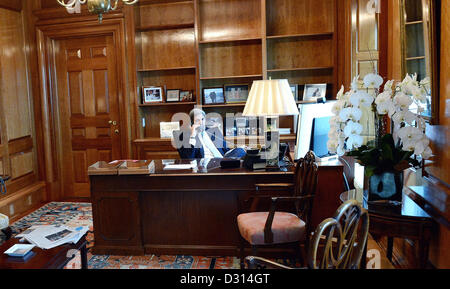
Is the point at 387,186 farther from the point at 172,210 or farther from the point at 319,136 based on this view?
the point at 172,210

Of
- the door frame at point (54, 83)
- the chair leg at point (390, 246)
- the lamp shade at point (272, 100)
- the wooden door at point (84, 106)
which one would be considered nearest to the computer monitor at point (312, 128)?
the lamp shade at point (272, 100)

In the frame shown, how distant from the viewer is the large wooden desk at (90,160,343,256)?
3102mm

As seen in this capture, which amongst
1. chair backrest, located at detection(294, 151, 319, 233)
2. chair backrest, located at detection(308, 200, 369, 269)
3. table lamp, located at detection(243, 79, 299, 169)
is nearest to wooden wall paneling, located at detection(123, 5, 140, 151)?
table lamp, located at detection(243, 79, 299, 169)

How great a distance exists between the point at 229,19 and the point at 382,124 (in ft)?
11.2

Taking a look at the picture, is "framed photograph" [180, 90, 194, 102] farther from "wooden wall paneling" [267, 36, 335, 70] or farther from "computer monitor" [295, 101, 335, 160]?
"computer monitor" [295, 101, 335, 160]

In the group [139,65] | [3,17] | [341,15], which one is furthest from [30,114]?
[341,15]

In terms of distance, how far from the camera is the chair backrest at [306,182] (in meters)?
2.54

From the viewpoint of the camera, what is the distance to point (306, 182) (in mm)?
2643

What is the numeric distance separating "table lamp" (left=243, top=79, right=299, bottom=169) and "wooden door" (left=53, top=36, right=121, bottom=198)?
2734 millimetres

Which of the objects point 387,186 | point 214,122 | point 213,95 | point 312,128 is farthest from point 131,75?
point 387,186

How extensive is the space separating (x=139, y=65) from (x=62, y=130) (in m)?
1.47

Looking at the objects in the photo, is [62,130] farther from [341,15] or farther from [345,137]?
[345,137]

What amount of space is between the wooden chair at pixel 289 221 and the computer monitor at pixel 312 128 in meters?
0.33

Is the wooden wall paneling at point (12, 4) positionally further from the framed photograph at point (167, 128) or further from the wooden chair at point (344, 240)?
the wooden chair at point (344, 240)
